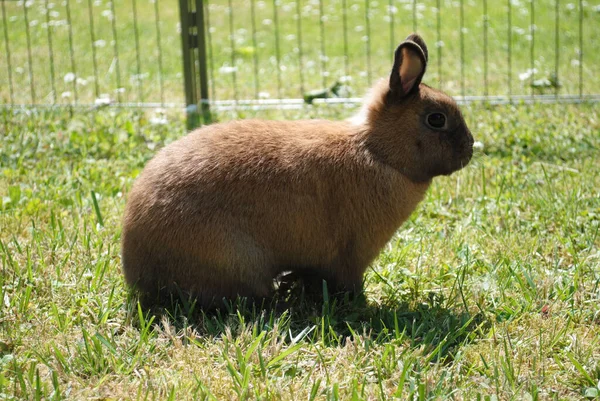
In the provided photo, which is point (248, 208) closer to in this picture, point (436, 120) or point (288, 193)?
point (288, 193)

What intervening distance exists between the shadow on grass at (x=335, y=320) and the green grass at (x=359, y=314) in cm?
1

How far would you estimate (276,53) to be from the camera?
803cm

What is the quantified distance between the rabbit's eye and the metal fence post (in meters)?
2.95

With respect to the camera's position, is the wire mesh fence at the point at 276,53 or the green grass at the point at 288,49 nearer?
the wire mesh fence at the point at 276,53

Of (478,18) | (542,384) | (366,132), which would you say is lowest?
(542,384)

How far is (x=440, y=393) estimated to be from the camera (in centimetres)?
272

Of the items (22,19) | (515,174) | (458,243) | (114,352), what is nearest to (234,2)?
(22,19)

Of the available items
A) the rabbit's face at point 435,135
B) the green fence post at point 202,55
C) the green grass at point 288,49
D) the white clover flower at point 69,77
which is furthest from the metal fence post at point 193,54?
the rabbit's face at point 435,135

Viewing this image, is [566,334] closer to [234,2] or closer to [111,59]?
[111,59]

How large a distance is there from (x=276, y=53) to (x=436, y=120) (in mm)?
4598

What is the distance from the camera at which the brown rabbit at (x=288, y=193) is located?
11.0 feet

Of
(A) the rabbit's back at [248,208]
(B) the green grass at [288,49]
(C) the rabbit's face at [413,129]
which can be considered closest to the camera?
(A) the rabbit's back at [248,208]

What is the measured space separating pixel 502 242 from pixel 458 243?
8.6 inches

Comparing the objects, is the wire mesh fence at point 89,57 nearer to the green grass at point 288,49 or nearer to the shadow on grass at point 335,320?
the green grass at point 288,49
